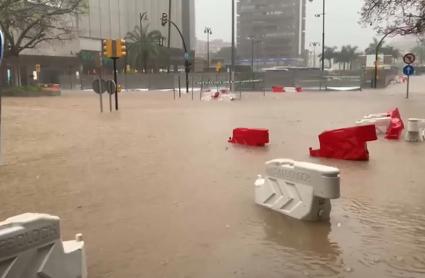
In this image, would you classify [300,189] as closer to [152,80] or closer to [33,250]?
[33,250]

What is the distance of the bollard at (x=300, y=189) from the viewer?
17.8 ft

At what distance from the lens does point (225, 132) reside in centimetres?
1435

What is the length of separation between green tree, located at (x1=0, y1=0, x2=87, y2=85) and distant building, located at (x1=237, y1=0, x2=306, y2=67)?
68.3m

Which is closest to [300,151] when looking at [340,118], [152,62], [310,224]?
[310,224]

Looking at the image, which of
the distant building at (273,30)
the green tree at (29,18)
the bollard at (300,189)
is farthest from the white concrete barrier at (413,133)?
the distant building at (273,30)

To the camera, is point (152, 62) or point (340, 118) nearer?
point (340, 118)

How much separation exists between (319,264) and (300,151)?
6447 millimetres

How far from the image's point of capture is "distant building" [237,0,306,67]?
110 m

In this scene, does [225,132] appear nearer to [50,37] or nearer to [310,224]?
[310,224]

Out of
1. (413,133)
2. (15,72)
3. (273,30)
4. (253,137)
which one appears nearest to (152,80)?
(15,72)

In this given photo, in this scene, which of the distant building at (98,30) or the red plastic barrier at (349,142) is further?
the distant building at (98,30)

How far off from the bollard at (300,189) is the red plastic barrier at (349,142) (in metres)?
3.63

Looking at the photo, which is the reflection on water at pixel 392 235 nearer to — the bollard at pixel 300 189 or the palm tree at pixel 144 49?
the bollard at pixel 300 189

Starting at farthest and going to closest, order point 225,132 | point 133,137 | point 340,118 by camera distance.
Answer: point 340,118 → point 225,132 → point 133,137
